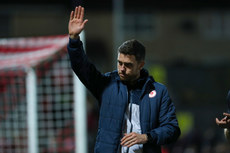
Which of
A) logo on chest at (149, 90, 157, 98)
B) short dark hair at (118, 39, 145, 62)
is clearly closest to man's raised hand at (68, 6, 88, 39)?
short dark hair at (118, 39, 145, 62)

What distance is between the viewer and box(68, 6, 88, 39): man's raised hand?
4.30m

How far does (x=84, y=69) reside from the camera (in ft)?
14.4

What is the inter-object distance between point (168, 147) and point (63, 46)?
674 cm

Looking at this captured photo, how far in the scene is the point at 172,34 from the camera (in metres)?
31.6

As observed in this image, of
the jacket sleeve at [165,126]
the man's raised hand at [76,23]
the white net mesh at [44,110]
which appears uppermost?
the man's raised hand at [76,23]

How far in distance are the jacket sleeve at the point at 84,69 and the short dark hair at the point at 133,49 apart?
0.27 meters

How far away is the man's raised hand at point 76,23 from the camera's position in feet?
14.1

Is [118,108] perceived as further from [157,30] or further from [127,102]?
[157,30]

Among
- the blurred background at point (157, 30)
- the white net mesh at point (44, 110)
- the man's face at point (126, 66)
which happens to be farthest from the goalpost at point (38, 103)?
the blurred background at point (157, 30)

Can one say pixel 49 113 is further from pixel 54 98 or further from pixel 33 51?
pixel 33 51

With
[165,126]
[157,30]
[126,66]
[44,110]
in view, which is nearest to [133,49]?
[126,66]

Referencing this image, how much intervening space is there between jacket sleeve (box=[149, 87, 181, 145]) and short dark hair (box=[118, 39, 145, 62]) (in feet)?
1.14

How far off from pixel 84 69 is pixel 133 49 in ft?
1.37

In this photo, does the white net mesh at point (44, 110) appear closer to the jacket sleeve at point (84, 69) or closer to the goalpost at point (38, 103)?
the goalpost at point (38, 103)
